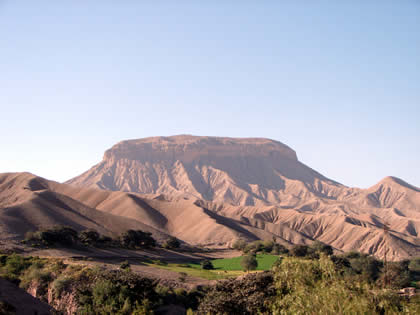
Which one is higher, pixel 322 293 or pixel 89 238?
pixel 322 293

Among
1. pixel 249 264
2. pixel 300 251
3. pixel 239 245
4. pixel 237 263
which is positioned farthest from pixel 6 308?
pixel 239 245

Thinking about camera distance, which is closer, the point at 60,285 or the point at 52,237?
the point at 60,285

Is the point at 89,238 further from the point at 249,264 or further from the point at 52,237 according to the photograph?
the point at 249,264

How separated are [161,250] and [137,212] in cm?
3920

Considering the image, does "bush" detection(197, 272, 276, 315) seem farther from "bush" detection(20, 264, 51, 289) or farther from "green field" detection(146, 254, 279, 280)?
"green field" detection(146, 254, 279, 280)

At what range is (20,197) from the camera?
9844 cm

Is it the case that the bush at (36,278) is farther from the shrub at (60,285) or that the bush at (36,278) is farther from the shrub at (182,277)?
the shrub at (182,277)

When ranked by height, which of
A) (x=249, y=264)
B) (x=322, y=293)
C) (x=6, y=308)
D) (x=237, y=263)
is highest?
(x=322, y=293)

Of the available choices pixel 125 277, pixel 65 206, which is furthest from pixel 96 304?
pixel 65 206

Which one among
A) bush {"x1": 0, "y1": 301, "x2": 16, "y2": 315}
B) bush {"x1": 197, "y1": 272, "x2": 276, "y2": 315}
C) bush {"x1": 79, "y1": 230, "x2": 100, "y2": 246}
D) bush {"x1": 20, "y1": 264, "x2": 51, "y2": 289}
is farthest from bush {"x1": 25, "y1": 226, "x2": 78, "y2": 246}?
bush {"x1": 0, "y1": 301, "x2": 16, "y2": 315}

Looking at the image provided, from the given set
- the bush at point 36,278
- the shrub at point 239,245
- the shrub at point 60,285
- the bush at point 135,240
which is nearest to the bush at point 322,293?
the shrub at point 60,285

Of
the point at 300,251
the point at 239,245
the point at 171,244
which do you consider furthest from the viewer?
the point at 239,245

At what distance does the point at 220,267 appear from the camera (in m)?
68.9

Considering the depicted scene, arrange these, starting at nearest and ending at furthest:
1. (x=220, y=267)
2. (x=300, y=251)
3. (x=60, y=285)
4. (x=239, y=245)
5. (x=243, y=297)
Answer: (x=243, y=297) < (x=60, y=285) < (x=220, y=267) < (x=300, y=251) < (x=239, y=245)
